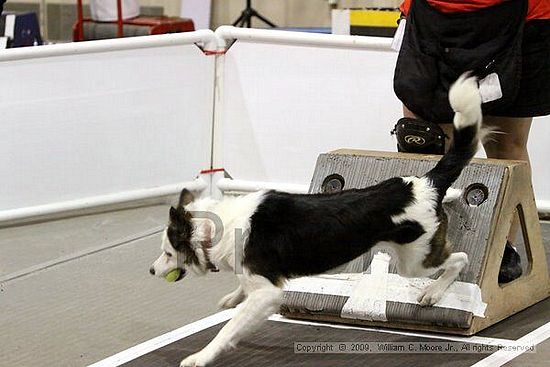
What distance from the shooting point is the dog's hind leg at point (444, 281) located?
370 centimetres

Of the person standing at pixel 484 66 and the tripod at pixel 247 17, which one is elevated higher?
the person standing at pixel 484 66

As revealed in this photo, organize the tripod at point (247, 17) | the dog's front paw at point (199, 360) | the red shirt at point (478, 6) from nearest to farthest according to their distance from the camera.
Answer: the dog's front paw at point (199, 360) < the red shirt at point (478, 6) < the tripod at point (247, 17)

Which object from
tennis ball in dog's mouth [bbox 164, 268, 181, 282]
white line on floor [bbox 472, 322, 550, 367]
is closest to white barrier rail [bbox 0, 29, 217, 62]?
tennis ball in dog's mouth [bbox 164, 268, 181, 282]

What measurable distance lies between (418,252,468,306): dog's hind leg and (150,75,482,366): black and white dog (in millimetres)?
115

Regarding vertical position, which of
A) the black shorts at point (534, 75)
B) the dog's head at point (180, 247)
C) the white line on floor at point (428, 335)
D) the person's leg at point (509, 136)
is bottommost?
the white line on floor at point (428, 335)

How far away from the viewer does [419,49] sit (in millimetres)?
4070

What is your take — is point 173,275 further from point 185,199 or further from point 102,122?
point 102,122

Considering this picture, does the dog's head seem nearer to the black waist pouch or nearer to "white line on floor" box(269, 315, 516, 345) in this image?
"white line on floor" box(269, 315, 516, 345)

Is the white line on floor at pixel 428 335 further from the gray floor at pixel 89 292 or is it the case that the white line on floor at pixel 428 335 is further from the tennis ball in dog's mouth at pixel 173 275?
the tennis ball in dog's mouth at pixel 173 275

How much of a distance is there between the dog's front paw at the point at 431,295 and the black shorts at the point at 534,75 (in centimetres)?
74

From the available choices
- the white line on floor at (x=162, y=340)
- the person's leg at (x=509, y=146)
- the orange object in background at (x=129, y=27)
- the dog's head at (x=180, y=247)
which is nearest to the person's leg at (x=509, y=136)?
the person's leg at (x=509, y=146)

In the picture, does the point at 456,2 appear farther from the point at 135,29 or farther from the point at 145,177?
the point at 135,29

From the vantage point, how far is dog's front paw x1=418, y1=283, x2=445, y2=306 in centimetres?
373

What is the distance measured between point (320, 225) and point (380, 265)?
2.02ft
